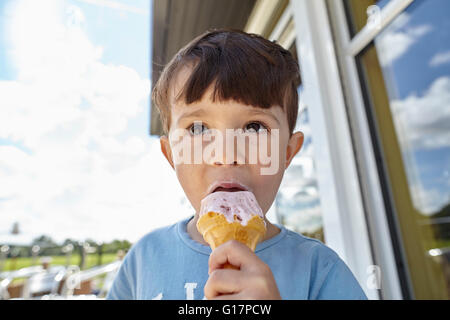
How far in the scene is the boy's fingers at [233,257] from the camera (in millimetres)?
295

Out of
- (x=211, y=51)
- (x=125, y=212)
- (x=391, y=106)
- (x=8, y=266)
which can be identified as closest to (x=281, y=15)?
(x=391, y=106)

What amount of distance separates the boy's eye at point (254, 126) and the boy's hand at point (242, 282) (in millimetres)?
217

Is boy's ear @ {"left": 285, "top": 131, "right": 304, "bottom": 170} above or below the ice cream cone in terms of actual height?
above

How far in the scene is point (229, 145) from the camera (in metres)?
0.43

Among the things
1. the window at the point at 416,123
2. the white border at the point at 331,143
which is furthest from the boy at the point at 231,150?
the window at the point at 416,123

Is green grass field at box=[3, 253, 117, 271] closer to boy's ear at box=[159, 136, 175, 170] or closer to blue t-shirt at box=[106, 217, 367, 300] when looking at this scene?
blue t-shirt at box=[106, 217, 367, 300]

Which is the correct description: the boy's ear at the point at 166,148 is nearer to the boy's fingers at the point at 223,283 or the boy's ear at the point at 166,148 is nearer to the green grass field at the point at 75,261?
the boy's fingers at the point at 223,283

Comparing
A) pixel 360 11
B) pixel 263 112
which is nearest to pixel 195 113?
pixel 263 112

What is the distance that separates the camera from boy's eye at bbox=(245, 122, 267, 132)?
1.48 feet

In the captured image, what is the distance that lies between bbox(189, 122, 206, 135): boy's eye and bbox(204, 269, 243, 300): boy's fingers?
0.80 feet

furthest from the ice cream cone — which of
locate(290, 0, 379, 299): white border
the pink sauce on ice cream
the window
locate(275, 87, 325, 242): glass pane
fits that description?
locate(275, 87, 325, 242): glass pane

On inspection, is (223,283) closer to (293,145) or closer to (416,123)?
(293,145)

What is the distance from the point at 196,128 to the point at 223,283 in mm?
265
